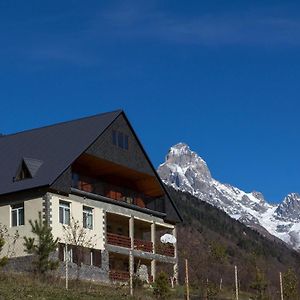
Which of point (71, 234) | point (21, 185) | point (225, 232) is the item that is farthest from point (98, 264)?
point (225, 232)

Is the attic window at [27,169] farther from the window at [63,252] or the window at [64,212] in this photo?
the window at [63,252]

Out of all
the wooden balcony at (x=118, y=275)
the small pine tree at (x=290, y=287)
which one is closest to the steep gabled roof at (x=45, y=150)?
the wooden balcony at (x=118, y=275)

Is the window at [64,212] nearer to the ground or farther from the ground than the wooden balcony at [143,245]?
farther from the ground

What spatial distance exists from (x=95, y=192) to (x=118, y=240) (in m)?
3.74

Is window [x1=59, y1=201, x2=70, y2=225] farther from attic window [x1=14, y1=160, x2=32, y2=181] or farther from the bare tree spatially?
the bare tree

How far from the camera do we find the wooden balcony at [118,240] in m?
54.5

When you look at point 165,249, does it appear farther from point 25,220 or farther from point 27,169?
point 27,169

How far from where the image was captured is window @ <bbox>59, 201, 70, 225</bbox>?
50047 millimetres

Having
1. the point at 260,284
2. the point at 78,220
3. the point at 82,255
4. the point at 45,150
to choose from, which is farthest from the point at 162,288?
the point at 45,150

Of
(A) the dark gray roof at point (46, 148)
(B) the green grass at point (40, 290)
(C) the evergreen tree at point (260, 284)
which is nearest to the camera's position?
(B) the green grass at point (40, 290)

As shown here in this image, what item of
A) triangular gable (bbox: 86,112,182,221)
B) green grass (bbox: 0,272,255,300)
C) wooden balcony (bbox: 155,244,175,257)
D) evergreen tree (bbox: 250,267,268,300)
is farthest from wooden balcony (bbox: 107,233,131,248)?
green grass (bbox: 0,272,255,300)

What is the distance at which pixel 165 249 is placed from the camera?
6044cm

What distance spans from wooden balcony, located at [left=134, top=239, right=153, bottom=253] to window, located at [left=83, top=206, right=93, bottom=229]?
17.9 ft

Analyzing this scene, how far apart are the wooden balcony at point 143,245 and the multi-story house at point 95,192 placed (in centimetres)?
7
